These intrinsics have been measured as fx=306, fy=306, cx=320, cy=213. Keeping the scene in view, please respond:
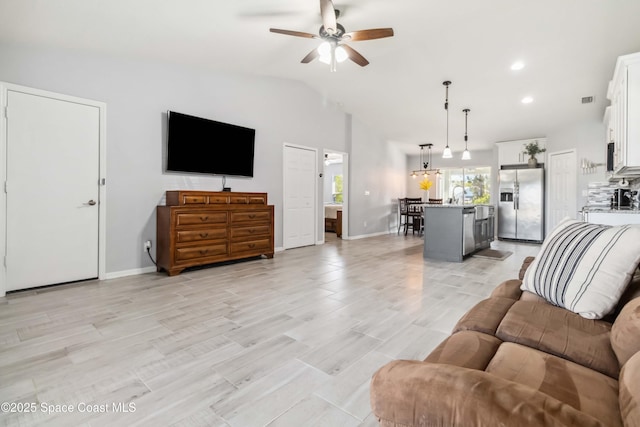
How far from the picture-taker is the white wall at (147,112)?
3328 mm

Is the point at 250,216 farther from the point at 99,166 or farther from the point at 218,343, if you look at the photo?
the point at 218,343

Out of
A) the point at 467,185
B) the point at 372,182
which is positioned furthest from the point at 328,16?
the point at 467,185

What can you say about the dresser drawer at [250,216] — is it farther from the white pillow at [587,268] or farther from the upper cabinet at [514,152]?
the upper cabinet at [514,152]

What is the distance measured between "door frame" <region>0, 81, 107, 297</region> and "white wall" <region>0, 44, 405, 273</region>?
0.18 feet

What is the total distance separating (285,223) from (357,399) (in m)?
4.43

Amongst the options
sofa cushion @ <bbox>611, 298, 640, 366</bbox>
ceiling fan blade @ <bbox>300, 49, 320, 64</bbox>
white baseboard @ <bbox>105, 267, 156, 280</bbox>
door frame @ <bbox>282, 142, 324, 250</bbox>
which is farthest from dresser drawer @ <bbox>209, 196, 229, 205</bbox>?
sofa cushion @ <bbox>611, 298, 640, 366</bbox>

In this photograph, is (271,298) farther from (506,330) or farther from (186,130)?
(186,130)

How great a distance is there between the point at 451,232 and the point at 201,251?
3759mm

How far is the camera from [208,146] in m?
4.49

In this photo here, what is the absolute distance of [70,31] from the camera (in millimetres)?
3039

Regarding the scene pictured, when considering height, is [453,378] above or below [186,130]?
below

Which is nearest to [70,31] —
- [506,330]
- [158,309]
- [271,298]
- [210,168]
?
[210,168]

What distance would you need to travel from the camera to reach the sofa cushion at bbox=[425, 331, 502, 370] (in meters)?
1.03

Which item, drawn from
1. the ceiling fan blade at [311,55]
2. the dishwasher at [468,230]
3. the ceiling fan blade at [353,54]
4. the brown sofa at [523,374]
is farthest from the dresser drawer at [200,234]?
the dishwasher at [468,230]
